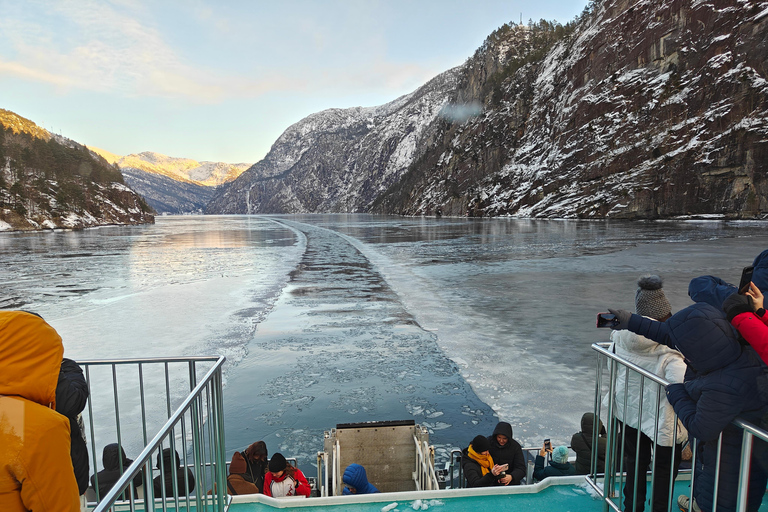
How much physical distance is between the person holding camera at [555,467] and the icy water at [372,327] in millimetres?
719

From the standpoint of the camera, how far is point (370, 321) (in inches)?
443

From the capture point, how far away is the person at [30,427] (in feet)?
5.29

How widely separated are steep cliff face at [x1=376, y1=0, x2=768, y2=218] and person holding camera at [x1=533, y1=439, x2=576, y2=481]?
209 ft

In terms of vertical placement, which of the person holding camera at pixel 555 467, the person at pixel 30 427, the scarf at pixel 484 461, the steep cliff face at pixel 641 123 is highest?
the steep cliff face at pixel 641 123

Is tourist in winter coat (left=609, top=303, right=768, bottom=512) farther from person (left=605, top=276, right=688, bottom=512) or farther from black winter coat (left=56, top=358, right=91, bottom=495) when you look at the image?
black winter coat (left=56, top=358, right=91, bottom=495)

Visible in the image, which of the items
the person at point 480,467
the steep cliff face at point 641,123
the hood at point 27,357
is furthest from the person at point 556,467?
the steep cliff face at point 641,123

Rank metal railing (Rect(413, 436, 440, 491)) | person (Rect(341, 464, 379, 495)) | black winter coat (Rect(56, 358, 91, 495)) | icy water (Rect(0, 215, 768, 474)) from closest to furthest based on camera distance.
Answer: black winter coat (Rect(56, 358, 91, 495))
person (Rect(341, 464, 379, 495))
metal railing (Rect(413, 436, 440, 491))
icy water (Rect(0, 215, 768, 474))

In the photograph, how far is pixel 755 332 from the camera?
95.0 inches

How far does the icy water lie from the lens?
20.7 ft

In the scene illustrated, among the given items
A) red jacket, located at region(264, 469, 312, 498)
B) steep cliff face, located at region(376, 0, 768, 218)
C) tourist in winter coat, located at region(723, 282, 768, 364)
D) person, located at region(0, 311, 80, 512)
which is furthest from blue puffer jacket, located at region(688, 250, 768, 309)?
steep cliff face, located at region(376, 0, 768, 218)

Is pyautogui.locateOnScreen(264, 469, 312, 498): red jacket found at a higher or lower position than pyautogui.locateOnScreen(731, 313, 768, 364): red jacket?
lower

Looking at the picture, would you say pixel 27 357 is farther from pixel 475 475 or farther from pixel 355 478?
pixel 475 475

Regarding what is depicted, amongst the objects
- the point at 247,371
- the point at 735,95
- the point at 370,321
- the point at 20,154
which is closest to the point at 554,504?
the point at 247,371

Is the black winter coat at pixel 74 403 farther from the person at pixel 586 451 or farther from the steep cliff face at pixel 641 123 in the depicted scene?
the steep cliff face at pixel 641 123
